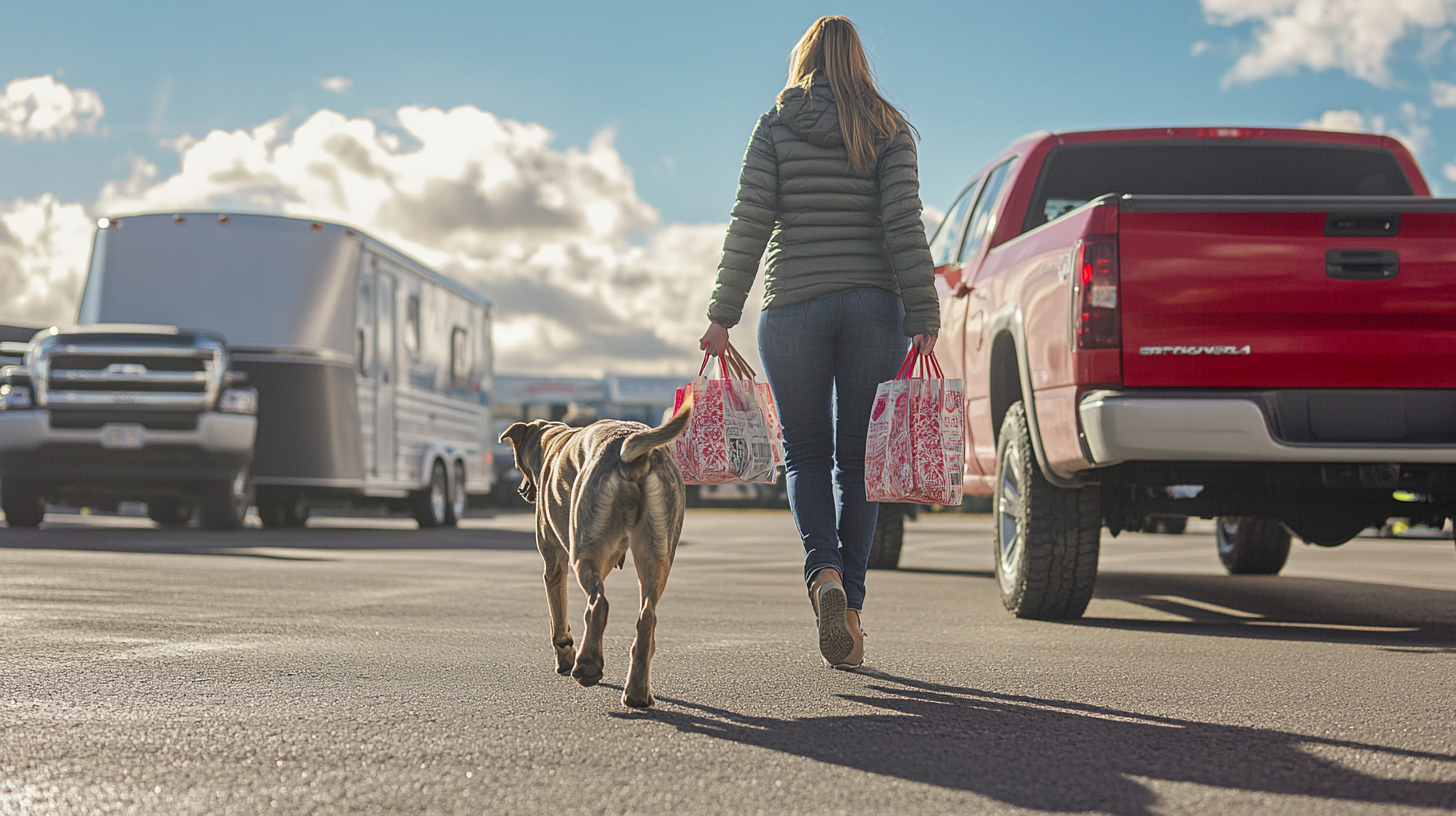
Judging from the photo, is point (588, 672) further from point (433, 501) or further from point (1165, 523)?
point (433, 501)

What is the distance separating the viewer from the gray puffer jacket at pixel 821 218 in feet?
14.9

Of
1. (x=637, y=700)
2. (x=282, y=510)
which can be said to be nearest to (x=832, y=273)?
(x=637, y=700)

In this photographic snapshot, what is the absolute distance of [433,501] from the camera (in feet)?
54.3

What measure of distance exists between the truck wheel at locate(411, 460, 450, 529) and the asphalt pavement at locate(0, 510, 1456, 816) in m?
9.11

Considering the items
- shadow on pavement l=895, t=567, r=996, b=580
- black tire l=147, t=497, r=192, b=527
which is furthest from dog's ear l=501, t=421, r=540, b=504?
black tire l=147, t=497, r=192, b=527

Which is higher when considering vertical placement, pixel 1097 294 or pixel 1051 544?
pixel 1097 294

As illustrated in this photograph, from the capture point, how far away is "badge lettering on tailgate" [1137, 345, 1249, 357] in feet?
16.4

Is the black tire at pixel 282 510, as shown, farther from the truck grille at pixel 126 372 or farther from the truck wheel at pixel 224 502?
the truck grille at pixel 126 372

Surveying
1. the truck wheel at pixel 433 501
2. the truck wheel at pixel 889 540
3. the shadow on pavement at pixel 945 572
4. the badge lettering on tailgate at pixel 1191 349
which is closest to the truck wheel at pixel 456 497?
the truck wheel at pixel 433 501

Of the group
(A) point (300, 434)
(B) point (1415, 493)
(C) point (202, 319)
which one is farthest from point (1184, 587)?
(C) point (202, 319)

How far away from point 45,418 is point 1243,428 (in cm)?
1053

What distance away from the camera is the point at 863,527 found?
4609mm

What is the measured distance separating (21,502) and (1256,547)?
10854 millimetres

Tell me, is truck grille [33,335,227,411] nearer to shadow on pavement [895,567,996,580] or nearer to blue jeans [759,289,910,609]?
shadow on pavement [895,567,996,580]
